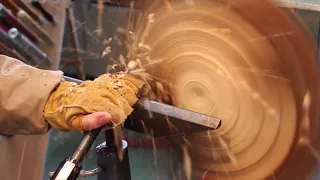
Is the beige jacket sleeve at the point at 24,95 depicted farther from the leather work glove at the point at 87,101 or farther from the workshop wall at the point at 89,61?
the workshop wall at the point at 89,61

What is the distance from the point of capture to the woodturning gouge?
2.10 ft

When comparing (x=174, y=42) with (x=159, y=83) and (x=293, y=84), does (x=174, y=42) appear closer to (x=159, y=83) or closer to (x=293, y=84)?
(x=159, y=83)

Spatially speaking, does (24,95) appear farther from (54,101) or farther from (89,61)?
(89,61)

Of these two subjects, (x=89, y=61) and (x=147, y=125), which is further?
(x=89, y=61)

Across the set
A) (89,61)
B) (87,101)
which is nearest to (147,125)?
(87,101)

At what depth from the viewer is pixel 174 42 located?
0.79 meters

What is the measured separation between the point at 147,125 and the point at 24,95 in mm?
230

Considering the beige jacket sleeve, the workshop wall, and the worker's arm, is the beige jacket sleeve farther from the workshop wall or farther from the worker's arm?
the workshop wall

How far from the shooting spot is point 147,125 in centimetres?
79

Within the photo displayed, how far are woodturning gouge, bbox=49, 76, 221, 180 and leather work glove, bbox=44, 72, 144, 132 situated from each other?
0.09 ft


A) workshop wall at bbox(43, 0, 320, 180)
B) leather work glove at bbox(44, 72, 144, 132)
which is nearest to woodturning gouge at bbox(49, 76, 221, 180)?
leather work glove at bbox(44, 72, 144, 132)

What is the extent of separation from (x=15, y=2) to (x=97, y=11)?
364 mm

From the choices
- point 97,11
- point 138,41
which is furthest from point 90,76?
point 138,41

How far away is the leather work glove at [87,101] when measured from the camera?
67 cm
